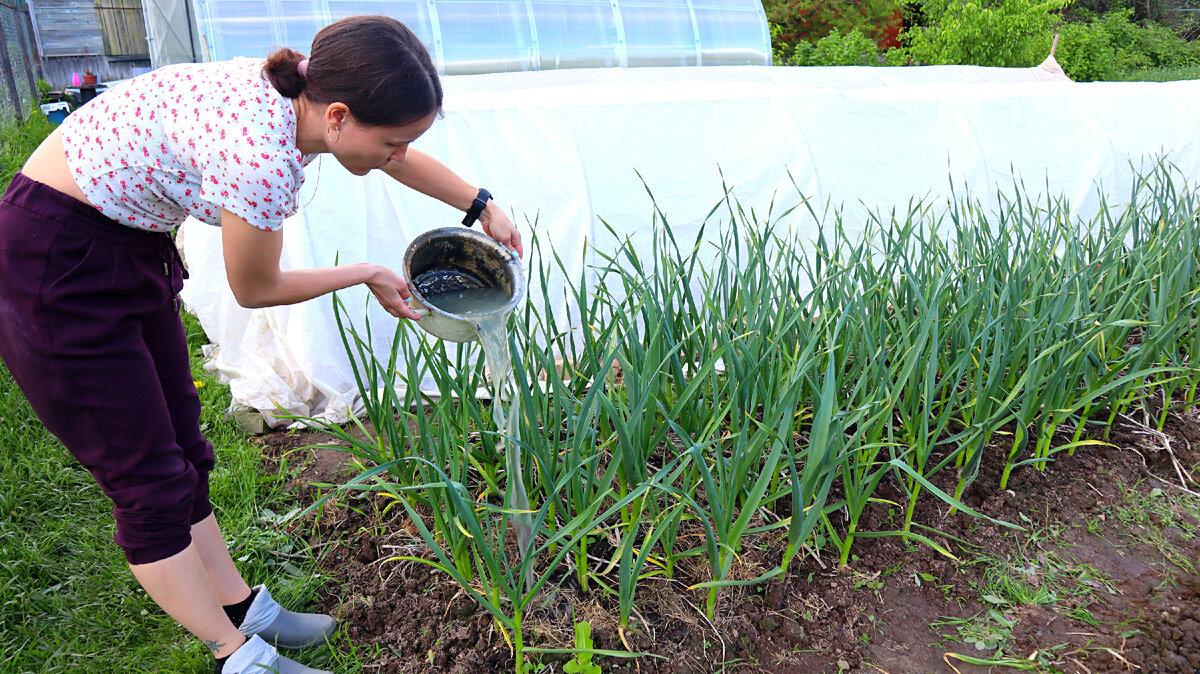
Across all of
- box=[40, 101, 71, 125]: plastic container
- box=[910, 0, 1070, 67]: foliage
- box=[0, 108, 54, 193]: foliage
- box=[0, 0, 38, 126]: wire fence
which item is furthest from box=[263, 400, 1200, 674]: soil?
box=[40, 101, 71, 125]: plastic container

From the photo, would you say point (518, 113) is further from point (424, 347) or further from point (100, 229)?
point (100, 229)

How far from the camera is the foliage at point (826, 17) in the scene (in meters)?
9.55

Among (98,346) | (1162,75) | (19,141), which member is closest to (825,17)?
(1162,75)

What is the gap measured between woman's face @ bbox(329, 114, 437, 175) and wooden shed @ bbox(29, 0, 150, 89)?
941 cm

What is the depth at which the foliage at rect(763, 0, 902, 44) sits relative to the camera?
9.55 meters

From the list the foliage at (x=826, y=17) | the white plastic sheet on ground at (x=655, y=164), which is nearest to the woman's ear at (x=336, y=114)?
the white plastic sheet on ground at (x=655, y=164)

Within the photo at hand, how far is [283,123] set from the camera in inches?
47.8

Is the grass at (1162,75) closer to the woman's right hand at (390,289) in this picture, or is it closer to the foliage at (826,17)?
the foliage at (826,17)

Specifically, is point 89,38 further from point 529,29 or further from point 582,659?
point 582,659

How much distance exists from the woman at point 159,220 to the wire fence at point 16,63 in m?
6.02

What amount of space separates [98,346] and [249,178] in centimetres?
42

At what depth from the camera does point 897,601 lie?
1.68m

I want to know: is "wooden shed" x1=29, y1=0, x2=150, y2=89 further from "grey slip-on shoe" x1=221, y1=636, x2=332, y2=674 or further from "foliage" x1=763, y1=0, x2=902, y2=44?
"grey slip-on shoe" x1=221, y1=636, x2=332, y2=674

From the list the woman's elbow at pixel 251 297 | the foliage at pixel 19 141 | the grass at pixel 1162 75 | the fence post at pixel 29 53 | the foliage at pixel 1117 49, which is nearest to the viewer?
A: the woman's elbow at pixel 251 297
